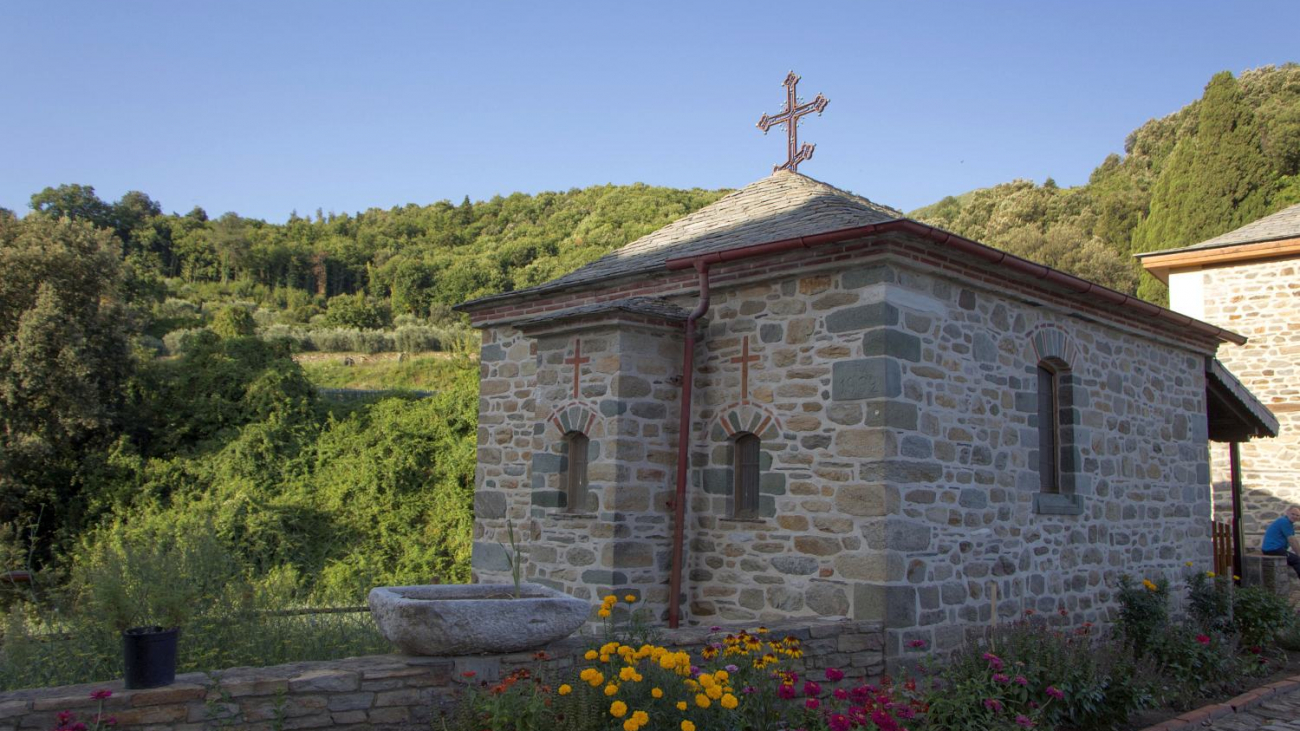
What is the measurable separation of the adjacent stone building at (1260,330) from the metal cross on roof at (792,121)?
912 cm

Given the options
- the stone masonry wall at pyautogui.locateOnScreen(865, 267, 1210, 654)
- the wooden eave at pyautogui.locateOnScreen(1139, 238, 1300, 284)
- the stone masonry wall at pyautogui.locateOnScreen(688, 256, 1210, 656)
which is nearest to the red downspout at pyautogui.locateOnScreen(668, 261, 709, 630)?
the stone masonry wall at pyautogui.locateOnScreen(688, 256, 1210, 656)

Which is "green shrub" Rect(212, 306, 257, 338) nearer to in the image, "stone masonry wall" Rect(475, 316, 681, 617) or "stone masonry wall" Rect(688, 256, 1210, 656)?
"stone masonry wall" Rect(475, 316, 681, 617)

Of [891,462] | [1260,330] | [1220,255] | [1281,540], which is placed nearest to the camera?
[891,462]

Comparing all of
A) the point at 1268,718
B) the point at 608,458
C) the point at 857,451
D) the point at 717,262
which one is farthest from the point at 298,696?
the point at 1268,718

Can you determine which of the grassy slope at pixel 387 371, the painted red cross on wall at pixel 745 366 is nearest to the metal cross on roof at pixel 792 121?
the painted red cross on wall at pixel 745 366

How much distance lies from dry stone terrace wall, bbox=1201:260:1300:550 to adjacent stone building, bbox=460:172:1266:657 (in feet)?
24.4

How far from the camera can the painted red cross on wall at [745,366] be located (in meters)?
8.34

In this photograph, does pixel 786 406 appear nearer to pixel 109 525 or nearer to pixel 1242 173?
pixel 109 525

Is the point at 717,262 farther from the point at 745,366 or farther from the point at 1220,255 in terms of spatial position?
the point at 1220,255

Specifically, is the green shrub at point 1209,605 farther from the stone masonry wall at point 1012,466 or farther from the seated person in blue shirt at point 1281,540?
the seated person in blue shirt at point 1281,540

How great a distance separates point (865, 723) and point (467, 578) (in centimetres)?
1013

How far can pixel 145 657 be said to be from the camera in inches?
163

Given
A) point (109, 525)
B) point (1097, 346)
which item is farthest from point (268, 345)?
point (1097, 346)

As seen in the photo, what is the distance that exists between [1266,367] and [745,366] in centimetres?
1208
